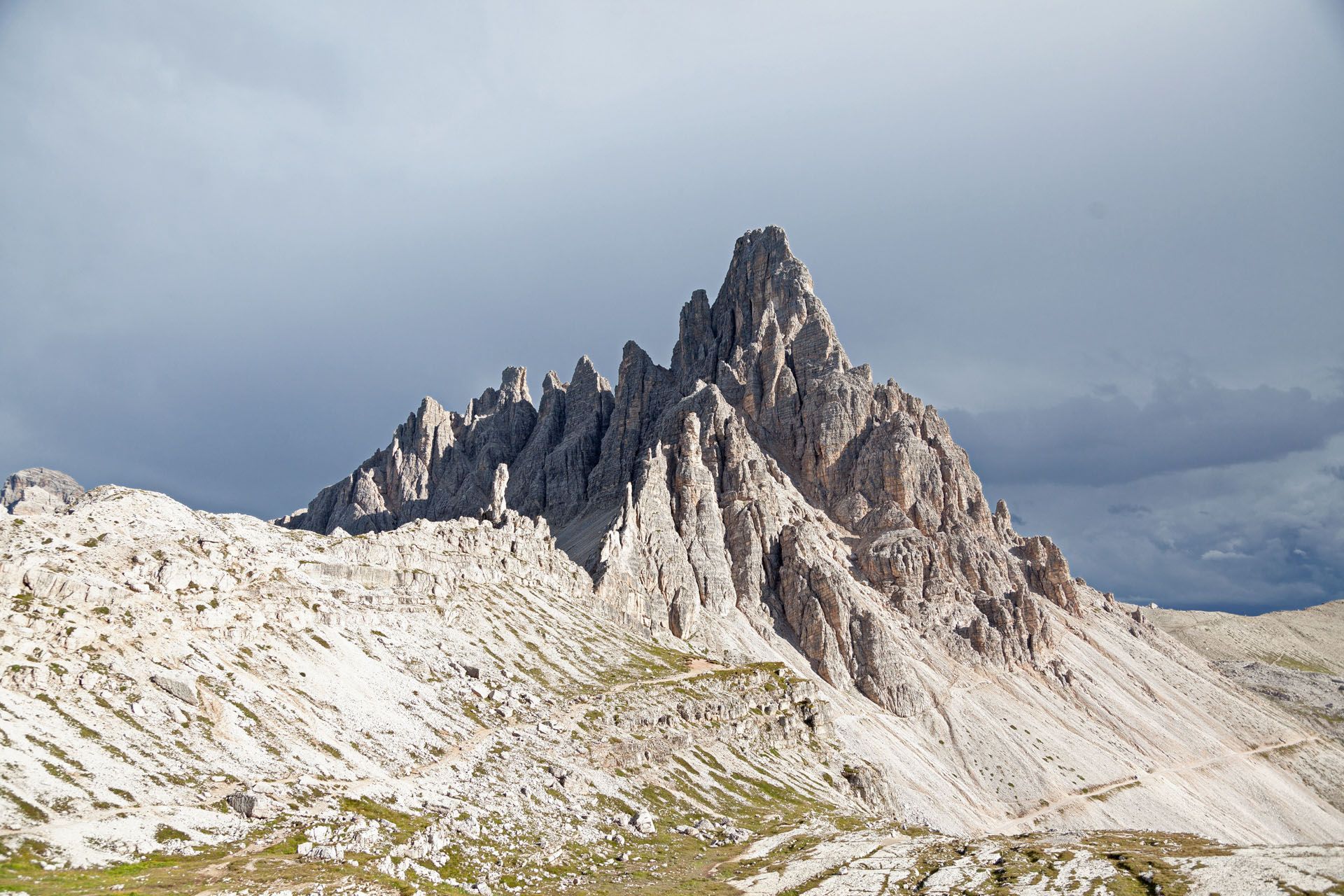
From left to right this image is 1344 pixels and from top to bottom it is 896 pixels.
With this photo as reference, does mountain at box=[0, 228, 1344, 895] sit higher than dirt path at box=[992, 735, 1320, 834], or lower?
higher

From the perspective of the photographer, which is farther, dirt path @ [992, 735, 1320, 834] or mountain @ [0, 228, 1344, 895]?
dirt path @ [992, 735, 1320, 834]

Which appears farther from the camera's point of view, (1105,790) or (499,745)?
(1105,790)

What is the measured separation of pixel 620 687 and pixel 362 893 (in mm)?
72087

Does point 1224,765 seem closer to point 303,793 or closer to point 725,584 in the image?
point 725,584

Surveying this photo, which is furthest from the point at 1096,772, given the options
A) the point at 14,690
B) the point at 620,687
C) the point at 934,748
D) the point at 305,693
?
the point at 14,690

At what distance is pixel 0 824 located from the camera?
52.4 m

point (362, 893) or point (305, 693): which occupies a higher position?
point (305, 693)

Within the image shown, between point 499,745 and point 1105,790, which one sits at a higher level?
point 499,745

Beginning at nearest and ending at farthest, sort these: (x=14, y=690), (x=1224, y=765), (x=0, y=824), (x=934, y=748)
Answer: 1. (x=0, y=824)
2. (x=14, y=690)
3. (x=934, y=748)
4. (x=1224, y=765)

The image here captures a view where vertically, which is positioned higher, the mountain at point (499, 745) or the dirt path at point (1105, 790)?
the mountain at point (499, 745)

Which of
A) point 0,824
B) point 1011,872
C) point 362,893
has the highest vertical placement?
point 0,824

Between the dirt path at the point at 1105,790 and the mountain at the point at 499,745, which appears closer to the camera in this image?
the mountain at the point at 499,745

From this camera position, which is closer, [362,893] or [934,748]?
[362,893]

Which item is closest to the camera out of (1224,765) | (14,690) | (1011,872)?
(14,690)
